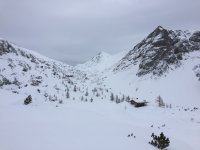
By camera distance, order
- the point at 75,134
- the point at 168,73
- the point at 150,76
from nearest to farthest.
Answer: the point at 75,134
the point at 168,73
the point at 150,76

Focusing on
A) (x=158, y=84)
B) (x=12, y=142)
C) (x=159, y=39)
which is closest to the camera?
(x=12, y=142)

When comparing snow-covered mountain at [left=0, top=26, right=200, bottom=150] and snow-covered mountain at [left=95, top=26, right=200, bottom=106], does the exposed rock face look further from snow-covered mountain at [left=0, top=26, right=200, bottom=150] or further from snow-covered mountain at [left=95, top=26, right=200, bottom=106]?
snow-covered mountain at [left=0, top=26, right=200, bottom=150]

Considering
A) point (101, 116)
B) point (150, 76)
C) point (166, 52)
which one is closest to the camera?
point (101, 116)

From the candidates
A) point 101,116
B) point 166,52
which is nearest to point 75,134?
point 101,116

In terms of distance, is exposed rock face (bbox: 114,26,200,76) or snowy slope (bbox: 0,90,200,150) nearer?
snowy slope (bbox: 0,90,200,150)

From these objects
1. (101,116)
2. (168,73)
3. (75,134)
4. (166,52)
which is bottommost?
(75,134)

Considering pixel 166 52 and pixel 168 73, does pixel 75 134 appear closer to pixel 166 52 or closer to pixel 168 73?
pixel 168 73

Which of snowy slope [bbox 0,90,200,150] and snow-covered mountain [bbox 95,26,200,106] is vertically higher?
snow-covered mountain [bbox 95,26,200,106]

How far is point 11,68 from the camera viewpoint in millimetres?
89438

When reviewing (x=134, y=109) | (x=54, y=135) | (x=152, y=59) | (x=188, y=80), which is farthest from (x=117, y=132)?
(x=152, y=59)

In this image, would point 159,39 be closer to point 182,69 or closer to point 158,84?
point 182,69

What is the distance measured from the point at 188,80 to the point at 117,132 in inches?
2947

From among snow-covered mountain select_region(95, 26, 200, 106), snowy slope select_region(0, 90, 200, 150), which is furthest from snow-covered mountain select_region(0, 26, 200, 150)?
snow-covered mountain select_region(95, 26, 200, 106)

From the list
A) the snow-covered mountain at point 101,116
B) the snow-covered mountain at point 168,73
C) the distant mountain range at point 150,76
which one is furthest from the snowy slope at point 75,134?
the snow-covered mountain at point 168,73
